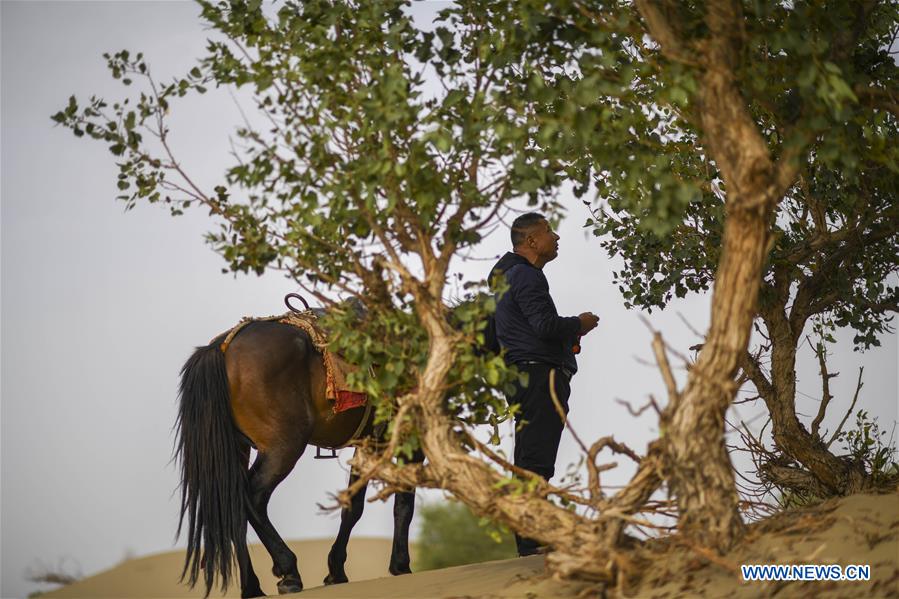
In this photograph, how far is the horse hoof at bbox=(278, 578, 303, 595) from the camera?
242 inches

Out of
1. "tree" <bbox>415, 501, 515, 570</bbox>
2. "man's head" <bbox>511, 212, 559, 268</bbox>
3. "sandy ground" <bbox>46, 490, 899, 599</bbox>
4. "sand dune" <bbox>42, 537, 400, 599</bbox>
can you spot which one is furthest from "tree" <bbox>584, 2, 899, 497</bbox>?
"sand dune" <bbox>42, 537, 400, 599</bbox>

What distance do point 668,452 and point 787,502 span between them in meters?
3.52

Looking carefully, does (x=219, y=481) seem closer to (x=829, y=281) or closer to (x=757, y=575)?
(x=757, y=575)

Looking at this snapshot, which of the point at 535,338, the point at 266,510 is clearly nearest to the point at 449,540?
the point at 266,510

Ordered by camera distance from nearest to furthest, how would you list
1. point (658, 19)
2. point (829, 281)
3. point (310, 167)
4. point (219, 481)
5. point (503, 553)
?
1. point (658, 19)
2. point (310, 167)
3. point (219, 481)
4. point (829, 281)
5. point (503, 553)

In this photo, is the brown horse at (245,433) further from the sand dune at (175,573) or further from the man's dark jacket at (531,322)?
the sand dune at (175,573)

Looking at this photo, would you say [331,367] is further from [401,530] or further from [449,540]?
[449,540]

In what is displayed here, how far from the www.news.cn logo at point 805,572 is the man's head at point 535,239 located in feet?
8.52

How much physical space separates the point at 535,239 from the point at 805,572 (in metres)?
2.77

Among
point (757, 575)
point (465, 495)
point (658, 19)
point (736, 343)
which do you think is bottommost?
point (757, 575)

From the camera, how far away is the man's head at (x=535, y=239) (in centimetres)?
618

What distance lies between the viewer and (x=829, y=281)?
23.6 feet

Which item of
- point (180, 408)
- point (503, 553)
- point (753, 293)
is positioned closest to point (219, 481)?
point (180, 408)

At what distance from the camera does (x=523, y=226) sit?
6188mm
